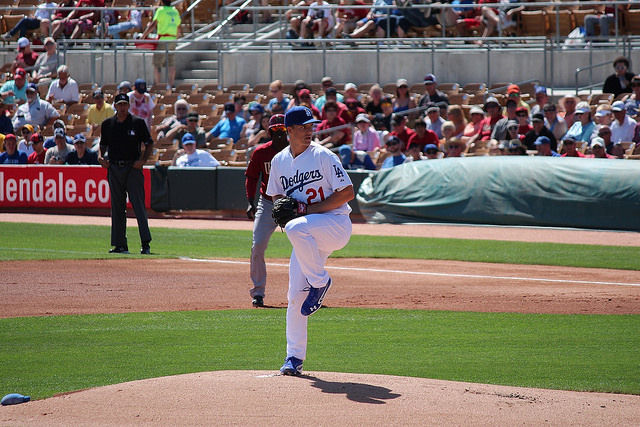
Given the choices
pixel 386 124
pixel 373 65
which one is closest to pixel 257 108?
pixel 386 124

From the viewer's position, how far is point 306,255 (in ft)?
21.6

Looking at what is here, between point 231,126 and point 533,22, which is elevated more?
point 533,22

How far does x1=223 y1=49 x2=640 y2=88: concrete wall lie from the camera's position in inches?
934

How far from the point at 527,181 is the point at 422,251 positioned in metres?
3.15

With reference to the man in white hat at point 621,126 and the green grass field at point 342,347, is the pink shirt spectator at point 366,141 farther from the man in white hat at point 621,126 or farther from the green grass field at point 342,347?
the green grass field at point 342,347

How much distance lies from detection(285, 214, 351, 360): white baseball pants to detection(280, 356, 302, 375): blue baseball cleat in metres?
0.03

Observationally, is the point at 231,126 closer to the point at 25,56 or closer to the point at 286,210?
the point at 25,56

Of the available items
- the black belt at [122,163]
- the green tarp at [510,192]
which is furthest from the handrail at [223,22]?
the black belt at [122,163]

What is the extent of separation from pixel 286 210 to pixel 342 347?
80.7 inches

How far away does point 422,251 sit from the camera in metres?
15.8

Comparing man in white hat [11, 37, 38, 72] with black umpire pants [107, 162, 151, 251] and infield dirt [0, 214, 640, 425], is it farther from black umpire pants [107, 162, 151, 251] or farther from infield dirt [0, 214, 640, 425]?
black umpire pants [107, 162, 151, 251]

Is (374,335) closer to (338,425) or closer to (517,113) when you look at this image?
(338,425)

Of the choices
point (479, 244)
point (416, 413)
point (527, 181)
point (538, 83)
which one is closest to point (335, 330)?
point (416, 413)

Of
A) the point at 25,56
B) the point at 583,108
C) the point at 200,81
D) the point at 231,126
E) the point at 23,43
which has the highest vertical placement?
the point at 23,43
